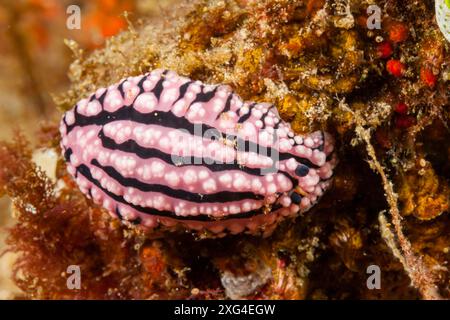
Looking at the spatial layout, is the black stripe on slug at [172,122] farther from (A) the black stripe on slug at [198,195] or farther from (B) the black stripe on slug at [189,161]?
(A) the black stripe on slug at [198,195]

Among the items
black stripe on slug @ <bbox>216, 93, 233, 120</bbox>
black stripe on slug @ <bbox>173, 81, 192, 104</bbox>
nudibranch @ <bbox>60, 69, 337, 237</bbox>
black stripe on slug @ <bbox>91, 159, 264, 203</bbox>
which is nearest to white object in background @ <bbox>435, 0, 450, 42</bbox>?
nudibranch @ <bbox>60, 69, 337, 237</bbox>

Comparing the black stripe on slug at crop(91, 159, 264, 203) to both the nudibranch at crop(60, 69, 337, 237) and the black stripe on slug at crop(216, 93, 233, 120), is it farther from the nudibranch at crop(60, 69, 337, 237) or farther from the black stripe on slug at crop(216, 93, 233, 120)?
the black stripe on slug at crop(216, 93, 233, 120)

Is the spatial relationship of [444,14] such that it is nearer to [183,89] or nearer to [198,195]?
[183,89]

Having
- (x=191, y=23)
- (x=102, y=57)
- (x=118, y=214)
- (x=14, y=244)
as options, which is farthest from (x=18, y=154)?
(x=191, y=23)

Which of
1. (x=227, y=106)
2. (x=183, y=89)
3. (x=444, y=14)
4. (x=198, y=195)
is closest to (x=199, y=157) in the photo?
(x=198, y=195)

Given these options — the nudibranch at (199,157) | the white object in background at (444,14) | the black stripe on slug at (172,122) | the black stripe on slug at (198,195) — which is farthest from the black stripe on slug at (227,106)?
the white object in background at (444,14)

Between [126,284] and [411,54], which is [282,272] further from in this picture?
[411,54]

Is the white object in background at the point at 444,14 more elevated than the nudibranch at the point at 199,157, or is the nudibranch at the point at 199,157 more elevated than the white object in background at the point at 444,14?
the white object in background at the point at 444,14

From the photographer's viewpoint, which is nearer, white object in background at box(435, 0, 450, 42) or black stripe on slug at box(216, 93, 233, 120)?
white object in background at box(435, 0, 450, 42)
